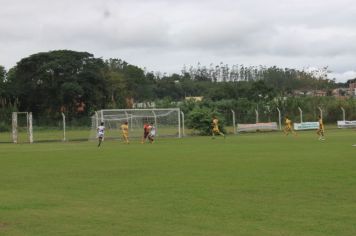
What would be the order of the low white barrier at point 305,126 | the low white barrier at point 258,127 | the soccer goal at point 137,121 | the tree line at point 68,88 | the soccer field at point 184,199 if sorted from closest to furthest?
the soccer field at point 184,199, the soccer goal at point 137,121, the low white barrier at point 258,127, the low white barrier at point 305,126, the tree line at point 68,88

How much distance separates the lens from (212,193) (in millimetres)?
12430

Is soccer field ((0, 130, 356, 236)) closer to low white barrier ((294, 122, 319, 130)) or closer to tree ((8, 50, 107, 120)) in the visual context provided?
low white barrier ((294, 122, 319, 130))

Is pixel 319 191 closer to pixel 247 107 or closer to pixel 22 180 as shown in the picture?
pixel 22 180

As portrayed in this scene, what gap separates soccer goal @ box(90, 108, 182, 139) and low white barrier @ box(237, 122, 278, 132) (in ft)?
20.4

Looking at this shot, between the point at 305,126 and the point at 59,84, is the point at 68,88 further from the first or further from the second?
the point at 305,126

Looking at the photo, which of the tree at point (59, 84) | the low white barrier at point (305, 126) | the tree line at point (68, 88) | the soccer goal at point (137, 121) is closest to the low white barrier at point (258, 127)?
the low white barrier at point (305, 126)

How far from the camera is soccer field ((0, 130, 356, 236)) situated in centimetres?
896

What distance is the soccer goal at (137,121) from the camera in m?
47.2

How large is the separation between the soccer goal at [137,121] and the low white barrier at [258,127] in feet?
20.4

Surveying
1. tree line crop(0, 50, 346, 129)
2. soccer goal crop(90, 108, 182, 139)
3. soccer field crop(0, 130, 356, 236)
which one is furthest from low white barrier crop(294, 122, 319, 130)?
soccer field crop(0, 130, 356, 236)

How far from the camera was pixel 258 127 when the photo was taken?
5438 cm

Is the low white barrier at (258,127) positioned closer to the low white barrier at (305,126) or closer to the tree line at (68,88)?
the low white barrier at (305,126)

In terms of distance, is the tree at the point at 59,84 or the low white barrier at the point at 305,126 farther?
the tree at the point at 59,84

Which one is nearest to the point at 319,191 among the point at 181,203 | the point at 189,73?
the point at 181,203
